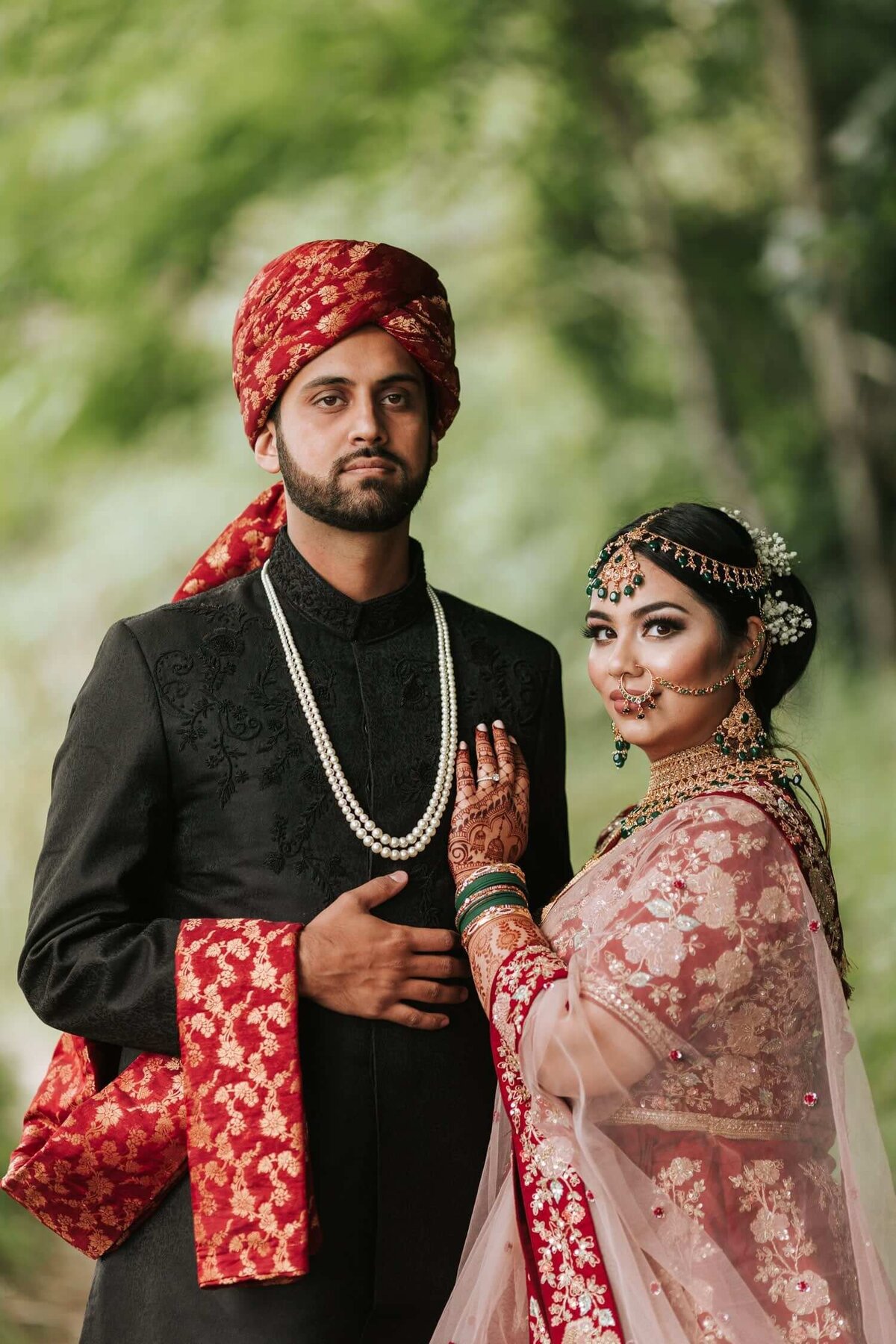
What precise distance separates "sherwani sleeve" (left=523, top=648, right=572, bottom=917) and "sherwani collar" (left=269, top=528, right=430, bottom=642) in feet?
0.91

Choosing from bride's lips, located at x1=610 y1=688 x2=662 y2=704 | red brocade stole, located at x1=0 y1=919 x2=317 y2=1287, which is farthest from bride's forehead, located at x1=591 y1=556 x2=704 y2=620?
red brocade stole, located at x1=0 y1=919 x2=317 y2=1287

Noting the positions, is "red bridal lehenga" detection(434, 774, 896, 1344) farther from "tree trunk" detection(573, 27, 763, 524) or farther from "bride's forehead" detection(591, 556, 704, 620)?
"tree trunk" detection(573, 27, 763, 524)

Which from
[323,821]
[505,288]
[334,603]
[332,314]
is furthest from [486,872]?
[505,288]

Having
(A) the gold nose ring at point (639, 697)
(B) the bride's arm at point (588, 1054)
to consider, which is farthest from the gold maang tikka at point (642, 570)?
(B) the bride's arm at point (588, 1054)

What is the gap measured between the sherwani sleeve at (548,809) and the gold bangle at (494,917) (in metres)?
0.26

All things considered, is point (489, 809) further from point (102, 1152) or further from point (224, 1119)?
point (102, 1152)

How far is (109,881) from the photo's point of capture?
2096 millimetres

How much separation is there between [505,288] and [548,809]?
3786mm

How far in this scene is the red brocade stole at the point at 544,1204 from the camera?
6.37ft

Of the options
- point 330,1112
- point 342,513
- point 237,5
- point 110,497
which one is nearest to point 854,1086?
point 330,1112

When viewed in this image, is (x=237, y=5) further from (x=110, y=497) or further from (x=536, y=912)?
(x=536, y=912)

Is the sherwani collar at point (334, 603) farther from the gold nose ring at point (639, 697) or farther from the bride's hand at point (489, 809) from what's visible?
the gold nose ring at point (639, 697)

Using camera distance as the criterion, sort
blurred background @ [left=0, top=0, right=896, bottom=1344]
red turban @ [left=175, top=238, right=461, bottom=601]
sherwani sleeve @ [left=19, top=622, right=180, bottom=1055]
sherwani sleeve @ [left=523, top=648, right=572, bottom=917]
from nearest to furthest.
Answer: sherwani sleeve @ [left=19, top=622, right=180, bottom=1055], red turban @ [left=175, top=238, right=461, bottom=601], sherwani sleeve @ [left=523, top=648, right=572, bottom=917], blurred background @ [left=0, top=0, right=896, bottom=1344]

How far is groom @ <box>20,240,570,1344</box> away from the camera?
2.08 m
